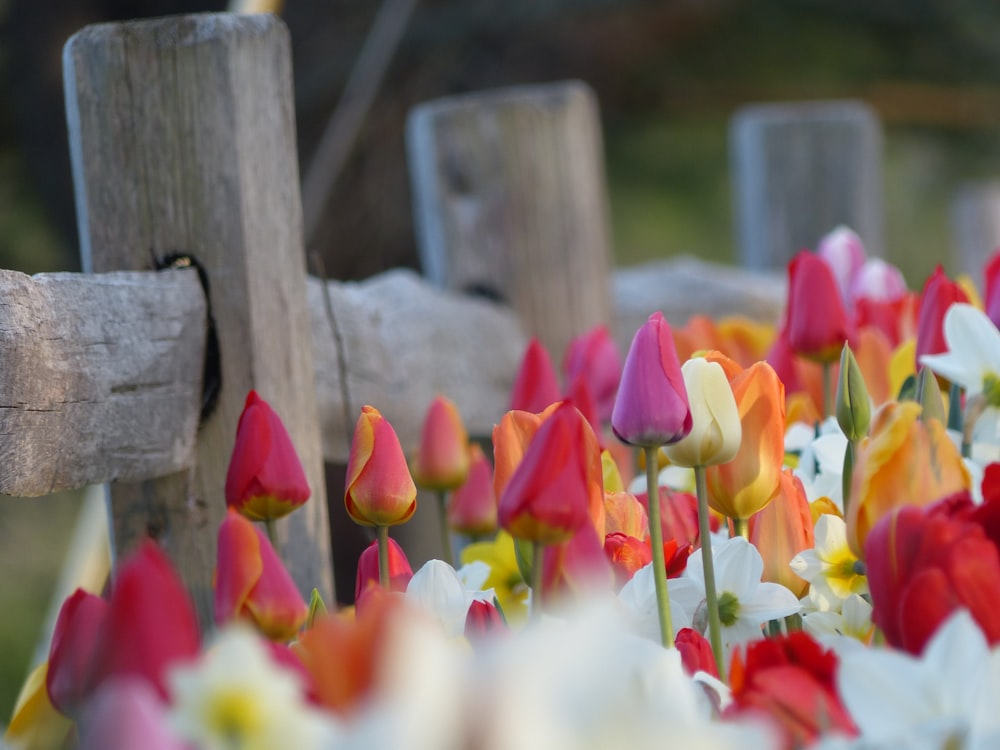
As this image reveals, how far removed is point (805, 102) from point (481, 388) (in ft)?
9.53

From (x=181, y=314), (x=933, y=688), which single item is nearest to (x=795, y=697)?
(x=933, y=688)

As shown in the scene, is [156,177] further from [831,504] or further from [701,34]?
[701,34]

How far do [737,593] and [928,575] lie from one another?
0.20 meters

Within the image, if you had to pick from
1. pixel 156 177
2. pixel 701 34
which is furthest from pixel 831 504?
pixel 701 34

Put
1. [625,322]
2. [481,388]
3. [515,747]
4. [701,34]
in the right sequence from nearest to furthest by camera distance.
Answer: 1. [515,747]
2. [481,388]
3. [625,322]
4. [701,34]

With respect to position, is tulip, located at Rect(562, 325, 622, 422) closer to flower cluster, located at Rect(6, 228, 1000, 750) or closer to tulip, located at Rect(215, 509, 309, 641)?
flower cluster, located at Rect(6, 228, 1000, 750)

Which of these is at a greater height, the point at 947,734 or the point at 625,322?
the point at 947,734

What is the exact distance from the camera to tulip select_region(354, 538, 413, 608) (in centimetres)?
61

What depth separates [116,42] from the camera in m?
0.88

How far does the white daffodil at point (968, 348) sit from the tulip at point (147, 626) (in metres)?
0.51

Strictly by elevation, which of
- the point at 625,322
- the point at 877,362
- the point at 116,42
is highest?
the point at 116,42

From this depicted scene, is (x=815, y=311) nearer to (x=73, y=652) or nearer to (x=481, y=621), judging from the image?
(x=481, y=621)

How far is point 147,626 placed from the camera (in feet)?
1.05

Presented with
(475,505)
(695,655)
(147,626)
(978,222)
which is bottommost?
(978,222)
